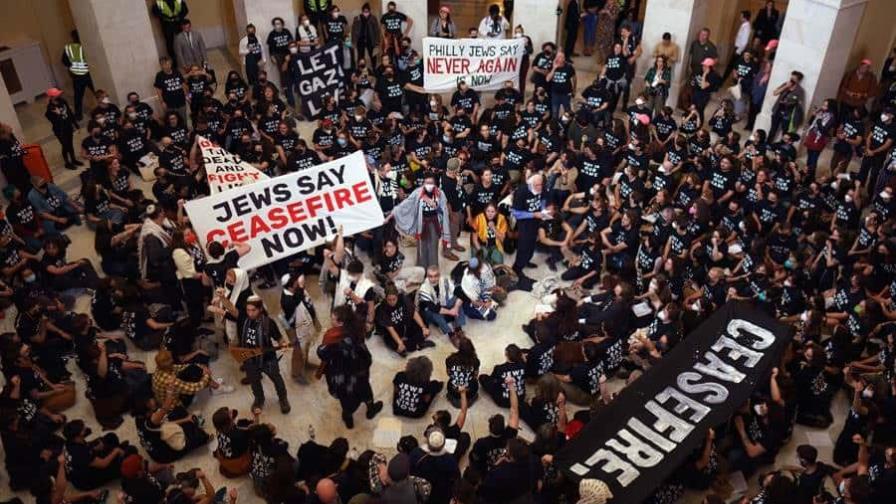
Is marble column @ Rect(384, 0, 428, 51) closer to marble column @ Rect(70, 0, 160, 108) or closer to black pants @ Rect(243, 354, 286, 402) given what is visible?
marble column @ Rect(70, 0, 160, 108)

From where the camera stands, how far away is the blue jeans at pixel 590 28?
19125 millimetres

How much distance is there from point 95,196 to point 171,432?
504 centimetres

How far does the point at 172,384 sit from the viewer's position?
860 cm

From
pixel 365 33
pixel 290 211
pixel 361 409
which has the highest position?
pixel 365 33

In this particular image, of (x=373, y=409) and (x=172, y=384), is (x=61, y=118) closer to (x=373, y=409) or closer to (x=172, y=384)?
(x=172, y=384)

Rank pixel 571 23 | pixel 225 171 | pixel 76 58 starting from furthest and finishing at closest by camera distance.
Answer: pixel 571 23 < pixel 76 58 < pixel 225 171

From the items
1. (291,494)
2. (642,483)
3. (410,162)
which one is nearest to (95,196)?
(410,162)

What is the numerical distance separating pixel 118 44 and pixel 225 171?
5.49m

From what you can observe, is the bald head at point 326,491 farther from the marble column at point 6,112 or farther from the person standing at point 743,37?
the person standing at point 743,37

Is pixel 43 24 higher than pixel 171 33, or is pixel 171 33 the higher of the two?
pixel 43 24

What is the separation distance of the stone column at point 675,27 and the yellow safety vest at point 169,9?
958 centimetres

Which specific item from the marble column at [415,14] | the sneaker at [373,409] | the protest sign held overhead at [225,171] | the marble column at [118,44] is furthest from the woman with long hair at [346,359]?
the marble column at [415,14]

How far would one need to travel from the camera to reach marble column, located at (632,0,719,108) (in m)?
15.9

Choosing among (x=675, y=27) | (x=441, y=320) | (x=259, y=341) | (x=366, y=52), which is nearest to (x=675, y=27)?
(x=675, y=27)
